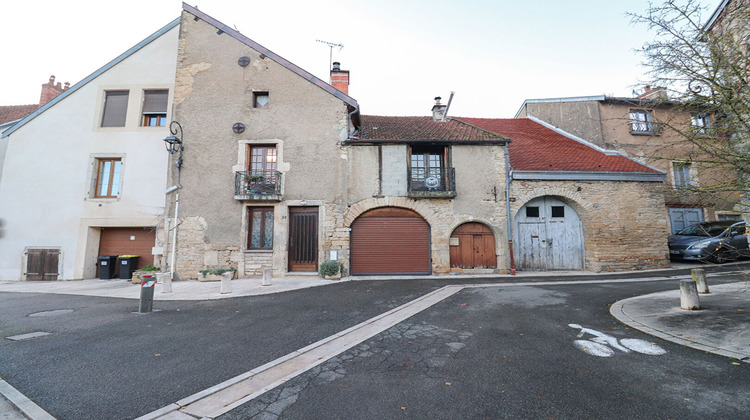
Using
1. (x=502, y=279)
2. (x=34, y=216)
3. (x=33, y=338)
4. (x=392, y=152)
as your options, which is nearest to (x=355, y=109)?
(x=392, y=152)

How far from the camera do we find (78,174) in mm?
11297

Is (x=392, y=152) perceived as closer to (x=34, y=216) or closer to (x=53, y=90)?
(x=34, y=216)

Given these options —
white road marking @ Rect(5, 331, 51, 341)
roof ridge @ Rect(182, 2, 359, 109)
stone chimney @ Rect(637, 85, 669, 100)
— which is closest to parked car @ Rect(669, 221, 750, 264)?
stone chimney @ Rect(637, 85, 669, 100)

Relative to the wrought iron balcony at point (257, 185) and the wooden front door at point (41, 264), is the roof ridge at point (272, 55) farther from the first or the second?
Result: the wooden front door at point (41, 264)

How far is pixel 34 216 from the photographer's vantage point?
11094 millimetres

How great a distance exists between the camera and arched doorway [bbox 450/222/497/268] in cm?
1092

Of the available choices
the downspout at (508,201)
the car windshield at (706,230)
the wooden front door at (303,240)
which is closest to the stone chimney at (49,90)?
the wooden front door at (303,240)

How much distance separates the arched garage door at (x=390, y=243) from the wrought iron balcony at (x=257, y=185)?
3327 mm

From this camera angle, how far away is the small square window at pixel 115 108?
11758 mm

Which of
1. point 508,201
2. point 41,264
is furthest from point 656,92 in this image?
point 41,264

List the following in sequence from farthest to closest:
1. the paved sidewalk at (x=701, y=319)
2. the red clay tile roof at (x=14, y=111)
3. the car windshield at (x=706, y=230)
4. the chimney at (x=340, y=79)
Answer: the red clay tile roof at (x=14, y=111) → the chimney at (x=340, y=79) → the car windshield at (x=706, y=230) → the paved sidewalk at (x=701, y=319)

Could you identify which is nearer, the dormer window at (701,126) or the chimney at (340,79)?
the dormer window at (701,126)

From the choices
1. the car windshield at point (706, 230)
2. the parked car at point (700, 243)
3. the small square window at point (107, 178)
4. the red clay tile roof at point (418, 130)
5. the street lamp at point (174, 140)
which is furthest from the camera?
the small square window at point (107, 178)

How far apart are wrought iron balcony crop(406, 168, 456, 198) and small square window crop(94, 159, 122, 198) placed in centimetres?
1174
